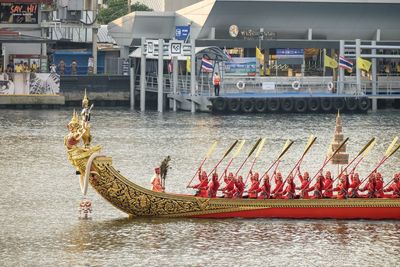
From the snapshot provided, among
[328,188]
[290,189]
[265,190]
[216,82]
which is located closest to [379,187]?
[328,188]

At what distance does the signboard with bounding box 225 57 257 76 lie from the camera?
106 meters

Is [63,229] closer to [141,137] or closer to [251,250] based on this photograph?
[251,250]

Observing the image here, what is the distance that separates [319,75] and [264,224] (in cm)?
6343

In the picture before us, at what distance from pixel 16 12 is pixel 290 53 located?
1988cm

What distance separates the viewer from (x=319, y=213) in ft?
165

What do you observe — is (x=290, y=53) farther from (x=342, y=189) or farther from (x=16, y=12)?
(x=342, y=189)

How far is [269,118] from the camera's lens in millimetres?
95125

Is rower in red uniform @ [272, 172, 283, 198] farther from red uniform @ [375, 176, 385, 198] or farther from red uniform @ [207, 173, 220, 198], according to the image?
red uniform @ [375, 176, 385, 198]

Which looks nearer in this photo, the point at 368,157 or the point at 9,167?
the point at 9,167

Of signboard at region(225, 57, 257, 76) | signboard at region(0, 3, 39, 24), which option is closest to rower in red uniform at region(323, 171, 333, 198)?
signboard at region(225, 57, 257, 76)

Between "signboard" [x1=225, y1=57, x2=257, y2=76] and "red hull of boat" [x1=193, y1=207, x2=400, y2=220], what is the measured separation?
2189 inches

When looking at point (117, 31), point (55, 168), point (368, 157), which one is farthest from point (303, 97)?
point (55, 168)

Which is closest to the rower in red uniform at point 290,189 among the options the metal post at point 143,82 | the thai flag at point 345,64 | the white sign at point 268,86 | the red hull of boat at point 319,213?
the red hull of boat at point 319,213

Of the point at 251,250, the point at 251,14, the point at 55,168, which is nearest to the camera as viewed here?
the point at 251,250
